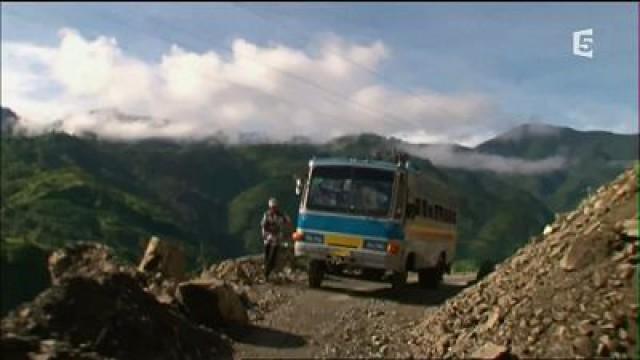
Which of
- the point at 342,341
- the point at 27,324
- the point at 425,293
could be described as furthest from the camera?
the point at 425,293

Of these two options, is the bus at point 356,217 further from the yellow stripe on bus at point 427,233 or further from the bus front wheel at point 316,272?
the yellow stripe on bus at point 427,233

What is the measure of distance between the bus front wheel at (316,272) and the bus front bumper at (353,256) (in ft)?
1.16

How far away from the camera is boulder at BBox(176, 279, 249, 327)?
18797mm

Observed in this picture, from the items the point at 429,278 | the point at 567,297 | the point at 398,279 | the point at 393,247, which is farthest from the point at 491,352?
the point at 429,278

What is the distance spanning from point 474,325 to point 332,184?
1301 cm

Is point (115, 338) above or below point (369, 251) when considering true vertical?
below

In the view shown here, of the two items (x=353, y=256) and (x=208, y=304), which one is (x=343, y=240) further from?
(x=208, y=304)

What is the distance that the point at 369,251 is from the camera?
23.9 meters

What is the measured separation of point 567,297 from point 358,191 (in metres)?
15.0

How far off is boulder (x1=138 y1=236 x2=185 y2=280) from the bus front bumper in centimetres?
334

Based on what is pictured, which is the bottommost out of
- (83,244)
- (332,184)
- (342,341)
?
(342,341)

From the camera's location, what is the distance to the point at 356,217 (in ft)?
78.9

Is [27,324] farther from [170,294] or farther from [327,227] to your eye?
[327,227]

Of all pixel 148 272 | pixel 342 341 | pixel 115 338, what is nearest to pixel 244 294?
pixel 148 272
